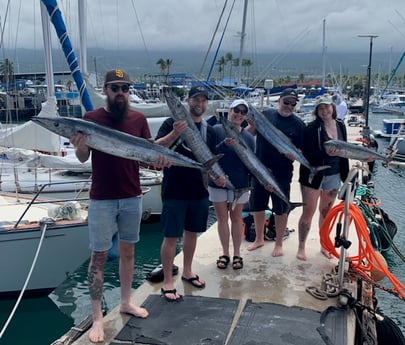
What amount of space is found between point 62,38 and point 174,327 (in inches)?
231

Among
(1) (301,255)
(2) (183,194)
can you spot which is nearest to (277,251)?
(1) (301,255)

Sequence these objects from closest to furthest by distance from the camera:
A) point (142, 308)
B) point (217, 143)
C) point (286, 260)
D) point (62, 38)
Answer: point (142, 308), point (217, 143), point (286, 260), point (62, 38)

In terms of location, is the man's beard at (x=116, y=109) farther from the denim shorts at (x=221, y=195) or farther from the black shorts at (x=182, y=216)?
the denim shorts at (x=221, y=195)

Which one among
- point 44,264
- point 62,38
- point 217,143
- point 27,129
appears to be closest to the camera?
point 217,143

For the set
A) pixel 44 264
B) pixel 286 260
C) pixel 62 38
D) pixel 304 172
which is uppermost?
pixel 62 38

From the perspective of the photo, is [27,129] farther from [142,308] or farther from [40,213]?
[142,308]

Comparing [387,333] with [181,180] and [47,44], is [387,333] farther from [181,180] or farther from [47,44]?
[47,44]

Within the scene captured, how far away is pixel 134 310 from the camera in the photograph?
159 inches

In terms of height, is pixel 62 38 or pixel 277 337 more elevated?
pixel 62 38

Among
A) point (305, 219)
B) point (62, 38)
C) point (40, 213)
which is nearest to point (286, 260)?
point (305, 219)

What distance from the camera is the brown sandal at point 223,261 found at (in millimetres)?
5086

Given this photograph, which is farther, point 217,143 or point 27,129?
point 27,129

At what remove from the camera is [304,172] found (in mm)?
5039

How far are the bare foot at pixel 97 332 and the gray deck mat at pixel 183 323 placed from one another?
126 millimetres
